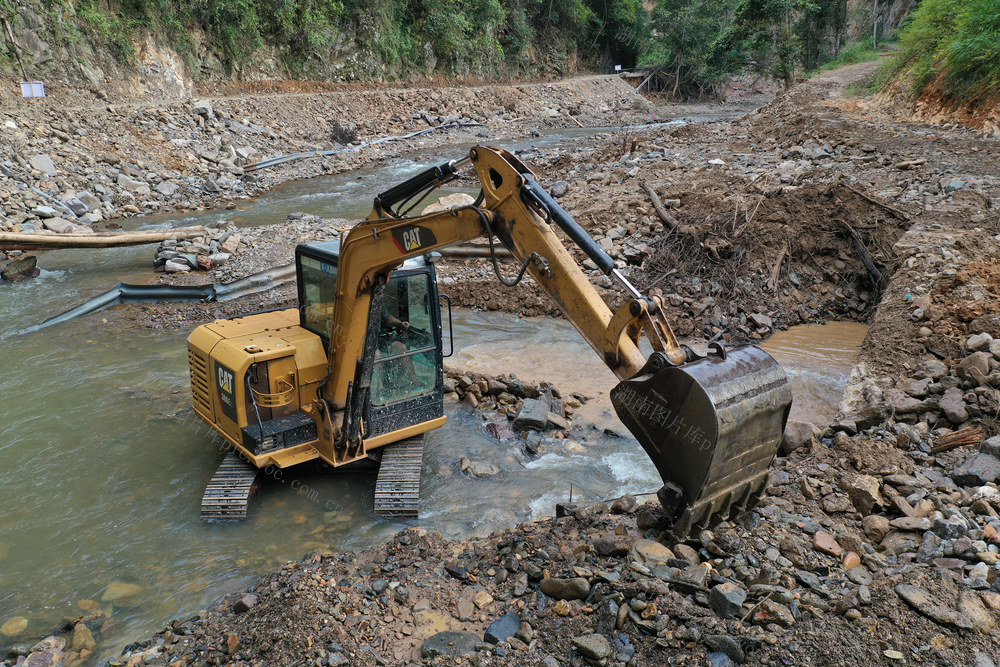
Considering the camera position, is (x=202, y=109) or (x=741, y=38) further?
(x=741, y=38)

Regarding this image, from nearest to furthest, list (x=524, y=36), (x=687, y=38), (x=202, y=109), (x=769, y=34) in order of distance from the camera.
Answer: (x=202, y=109) < (x=769, y=34) < (x=524, y=36) < (x=687, y=38)

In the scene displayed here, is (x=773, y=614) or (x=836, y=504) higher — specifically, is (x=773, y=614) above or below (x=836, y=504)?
above

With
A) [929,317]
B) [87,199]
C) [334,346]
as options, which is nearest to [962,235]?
[929,317]

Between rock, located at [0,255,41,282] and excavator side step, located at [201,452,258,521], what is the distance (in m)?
9.51

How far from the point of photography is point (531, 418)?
25.7 ft

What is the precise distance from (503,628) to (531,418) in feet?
12.3

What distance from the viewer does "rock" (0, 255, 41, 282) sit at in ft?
43.3

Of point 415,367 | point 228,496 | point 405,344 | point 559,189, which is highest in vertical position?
point 559,189

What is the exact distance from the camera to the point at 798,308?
1122 cm

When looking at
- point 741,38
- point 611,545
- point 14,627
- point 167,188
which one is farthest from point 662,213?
point 741,38

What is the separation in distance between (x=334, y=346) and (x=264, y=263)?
7.97 metres

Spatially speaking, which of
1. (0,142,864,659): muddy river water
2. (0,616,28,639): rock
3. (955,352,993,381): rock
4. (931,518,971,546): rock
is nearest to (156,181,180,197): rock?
(0,142,864,659): muddy river water

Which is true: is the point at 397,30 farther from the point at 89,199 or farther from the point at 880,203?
the point at 880,203

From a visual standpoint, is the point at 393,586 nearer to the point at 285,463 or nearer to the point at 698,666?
the point at 285,463
